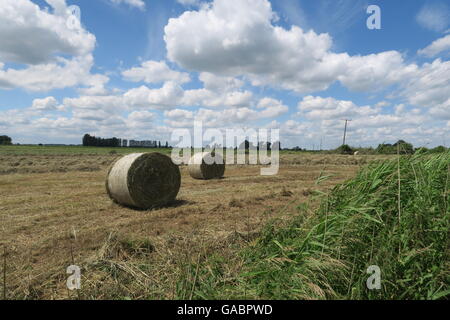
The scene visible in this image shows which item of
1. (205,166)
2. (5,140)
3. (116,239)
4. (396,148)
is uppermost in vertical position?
(5,140)

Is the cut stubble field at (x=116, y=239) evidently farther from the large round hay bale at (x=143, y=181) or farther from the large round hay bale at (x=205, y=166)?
the large round hay bale at (x=205, y=166)

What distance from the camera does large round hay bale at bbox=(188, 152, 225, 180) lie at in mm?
15508

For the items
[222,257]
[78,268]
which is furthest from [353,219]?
[78,268]

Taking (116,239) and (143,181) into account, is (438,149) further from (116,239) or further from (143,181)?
(143,181)

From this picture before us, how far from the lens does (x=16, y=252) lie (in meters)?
4.33

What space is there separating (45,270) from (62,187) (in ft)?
29.3

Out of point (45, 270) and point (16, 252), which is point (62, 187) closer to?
point (16, 252)

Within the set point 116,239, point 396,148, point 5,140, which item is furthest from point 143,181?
point 5,140

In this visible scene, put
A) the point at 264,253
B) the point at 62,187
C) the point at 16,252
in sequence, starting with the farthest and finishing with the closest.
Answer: the point at 62,187 → the point at 16,252 → the point at 264,253

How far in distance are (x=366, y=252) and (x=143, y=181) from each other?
21.8 ft

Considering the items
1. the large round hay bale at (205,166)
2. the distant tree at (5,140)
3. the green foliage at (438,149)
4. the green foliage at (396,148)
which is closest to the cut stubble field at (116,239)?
the green foliage at (396,148)

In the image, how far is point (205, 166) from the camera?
51.0 feet

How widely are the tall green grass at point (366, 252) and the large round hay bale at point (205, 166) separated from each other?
11966 millimetres

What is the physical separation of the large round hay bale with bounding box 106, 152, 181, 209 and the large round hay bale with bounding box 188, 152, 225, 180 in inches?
246
